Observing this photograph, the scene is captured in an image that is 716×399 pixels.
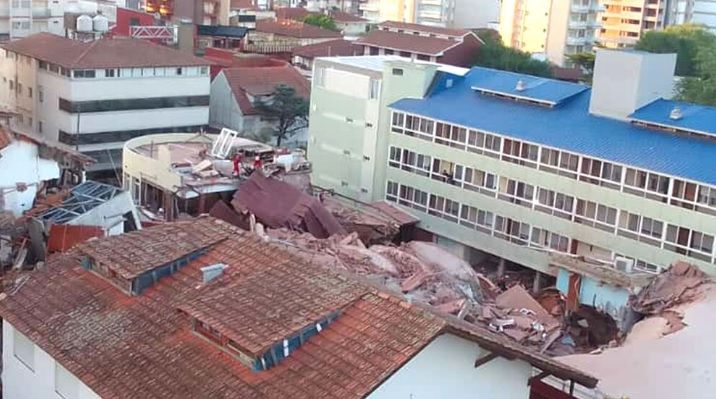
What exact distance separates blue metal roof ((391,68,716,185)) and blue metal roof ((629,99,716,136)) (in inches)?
9.2

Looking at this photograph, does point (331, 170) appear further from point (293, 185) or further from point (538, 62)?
point (538, 62)

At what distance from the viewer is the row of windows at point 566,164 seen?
2941 centimetres

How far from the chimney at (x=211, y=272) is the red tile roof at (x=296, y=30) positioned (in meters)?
62.1

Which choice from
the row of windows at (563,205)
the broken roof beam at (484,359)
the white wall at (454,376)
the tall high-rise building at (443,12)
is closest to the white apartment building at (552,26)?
the tall high-rise building at (443,12)

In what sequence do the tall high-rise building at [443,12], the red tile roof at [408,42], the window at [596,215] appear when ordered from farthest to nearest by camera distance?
the tall high-rise building at [443,12] < the red tile roof at [408,42] < the window at [596,215]

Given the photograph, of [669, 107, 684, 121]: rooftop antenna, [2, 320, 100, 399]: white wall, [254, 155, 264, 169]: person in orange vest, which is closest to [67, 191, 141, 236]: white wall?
[254, 155, 264, 169]: person in orange vest

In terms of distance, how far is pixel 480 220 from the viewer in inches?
1387

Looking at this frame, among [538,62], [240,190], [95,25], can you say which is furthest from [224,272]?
[538,62]

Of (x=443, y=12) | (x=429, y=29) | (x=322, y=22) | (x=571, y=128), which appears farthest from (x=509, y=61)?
(x=571, y=128)

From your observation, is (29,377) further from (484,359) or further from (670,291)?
(670,291)

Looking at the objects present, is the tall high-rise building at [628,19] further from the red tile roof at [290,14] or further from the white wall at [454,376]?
the white wall at [454,376]

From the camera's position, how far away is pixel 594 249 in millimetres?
32094

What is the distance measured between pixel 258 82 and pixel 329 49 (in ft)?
55.0

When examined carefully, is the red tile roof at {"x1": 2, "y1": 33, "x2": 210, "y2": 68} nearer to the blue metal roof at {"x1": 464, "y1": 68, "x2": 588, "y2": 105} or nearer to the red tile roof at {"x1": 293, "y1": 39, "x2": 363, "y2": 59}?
the blue metal roof at {"x1": 464, "y1": 68, "x2": 588, "y2": 105}
